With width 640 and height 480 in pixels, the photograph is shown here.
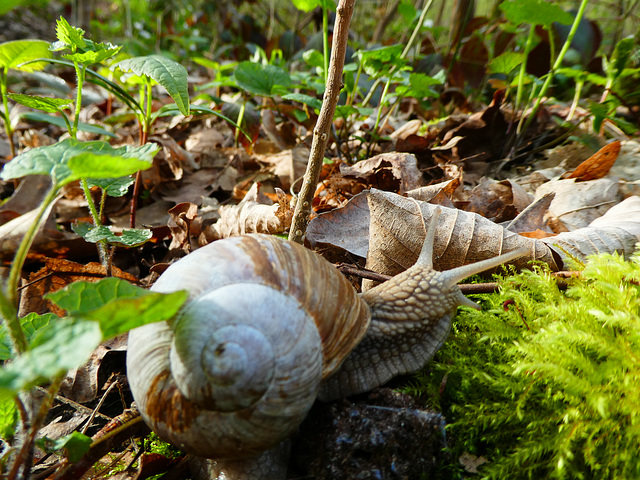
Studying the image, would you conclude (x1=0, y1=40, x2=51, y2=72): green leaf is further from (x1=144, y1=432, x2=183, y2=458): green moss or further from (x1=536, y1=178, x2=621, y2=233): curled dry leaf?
(x1=536, y1=178, x2=621, y2=233): curled dry leaf

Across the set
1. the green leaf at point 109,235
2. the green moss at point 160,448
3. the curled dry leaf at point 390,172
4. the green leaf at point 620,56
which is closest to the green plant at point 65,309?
the green moss at point 160,448

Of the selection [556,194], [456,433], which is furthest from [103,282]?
[556,194]

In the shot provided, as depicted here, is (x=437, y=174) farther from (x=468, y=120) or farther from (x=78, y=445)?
(x=78, y=445)

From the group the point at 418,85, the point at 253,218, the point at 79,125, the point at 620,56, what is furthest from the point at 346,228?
the point at 620,56

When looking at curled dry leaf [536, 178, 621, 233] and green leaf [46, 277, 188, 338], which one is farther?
curled dry leaf [536, 178, 621, 233]

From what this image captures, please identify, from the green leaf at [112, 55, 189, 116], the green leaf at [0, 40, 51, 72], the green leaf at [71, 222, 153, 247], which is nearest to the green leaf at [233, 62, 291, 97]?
the green leaf at [112, 55, 189, 116]

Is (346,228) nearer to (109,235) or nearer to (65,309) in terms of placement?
(109,235)

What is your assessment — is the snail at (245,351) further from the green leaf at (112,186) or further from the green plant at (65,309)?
the green leaf at (112,186)

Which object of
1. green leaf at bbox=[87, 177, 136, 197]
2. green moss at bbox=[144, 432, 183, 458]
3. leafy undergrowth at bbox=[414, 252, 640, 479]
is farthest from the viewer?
green leaf at bbox=[87, 177, 136, 197]
